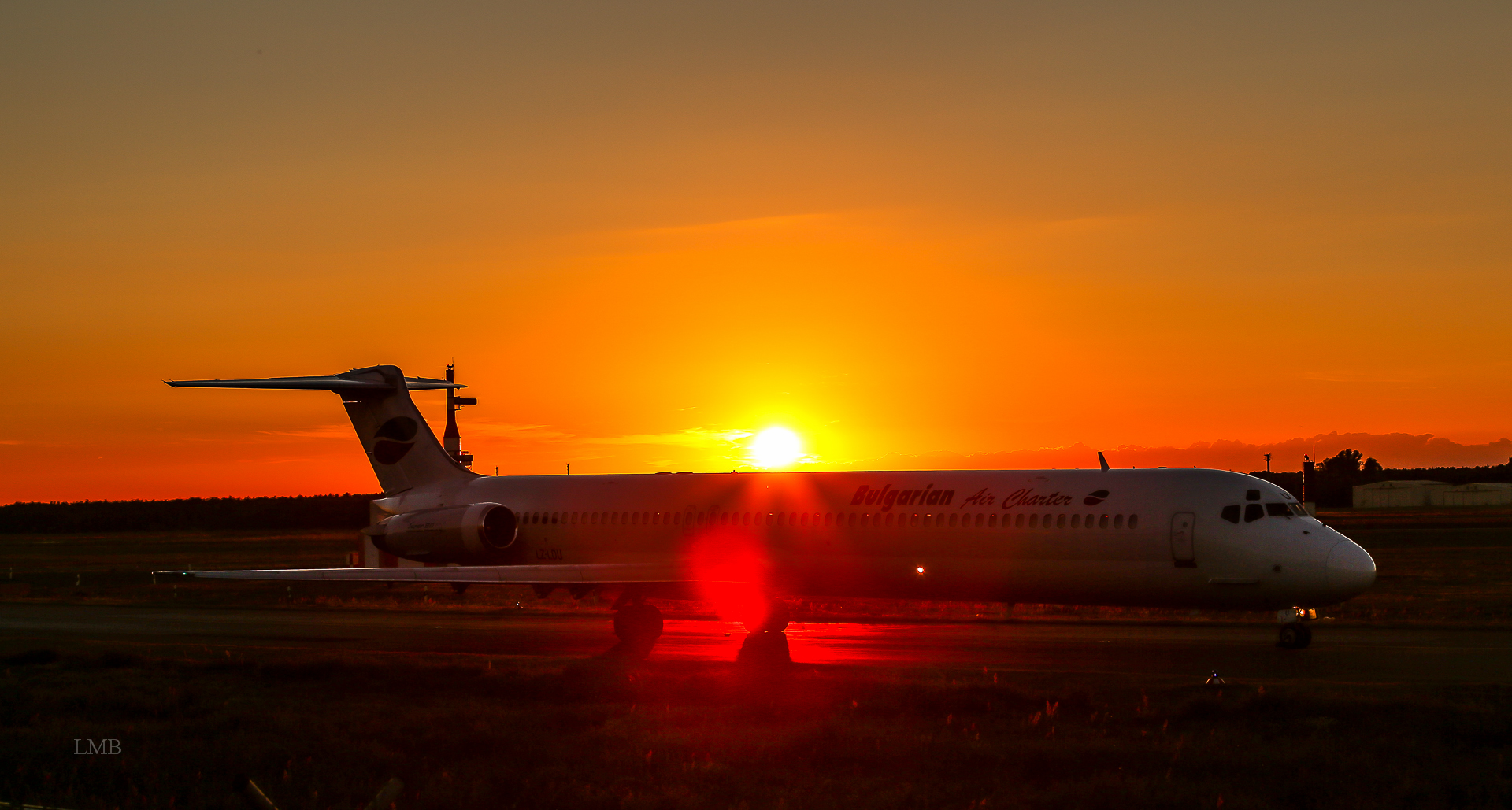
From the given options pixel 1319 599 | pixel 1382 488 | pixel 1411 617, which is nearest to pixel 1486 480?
pixel 1382 488

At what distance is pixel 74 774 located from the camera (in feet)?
40.8

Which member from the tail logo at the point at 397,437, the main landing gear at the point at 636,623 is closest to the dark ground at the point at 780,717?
the main landing gear at the point at 636,623

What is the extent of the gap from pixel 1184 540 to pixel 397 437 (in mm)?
20711

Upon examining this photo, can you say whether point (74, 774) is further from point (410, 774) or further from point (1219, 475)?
point (1219, 475)

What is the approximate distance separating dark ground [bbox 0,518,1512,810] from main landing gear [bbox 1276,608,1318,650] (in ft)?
0.84

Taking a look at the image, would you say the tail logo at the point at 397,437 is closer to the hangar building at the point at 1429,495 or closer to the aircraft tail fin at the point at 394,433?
the aircraft tail fin at the point at 394,433

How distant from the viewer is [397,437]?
1353 inches

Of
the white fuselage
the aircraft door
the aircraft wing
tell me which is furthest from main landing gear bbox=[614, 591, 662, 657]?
the aircraft door

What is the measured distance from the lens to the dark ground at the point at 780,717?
11.9m

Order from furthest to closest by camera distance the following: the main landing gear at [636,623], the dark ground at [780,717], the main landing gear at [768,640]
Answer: the main landing gear at [636,623] < the main landing gear at [768,640] < the dark ground at [780,717]

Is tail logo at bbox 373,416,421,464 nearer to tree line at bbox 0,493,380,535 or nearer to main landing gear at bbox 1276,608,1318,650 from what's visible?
main landing gear at bbox 1276,608,1318,650

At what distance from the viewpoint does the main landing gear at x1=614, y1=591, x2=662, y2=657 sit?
83.0ft

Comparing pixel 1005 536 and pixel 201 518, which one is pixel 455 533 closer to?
pixel 1005 536

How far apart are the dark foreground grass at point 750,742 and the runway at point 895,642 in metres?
2.69
